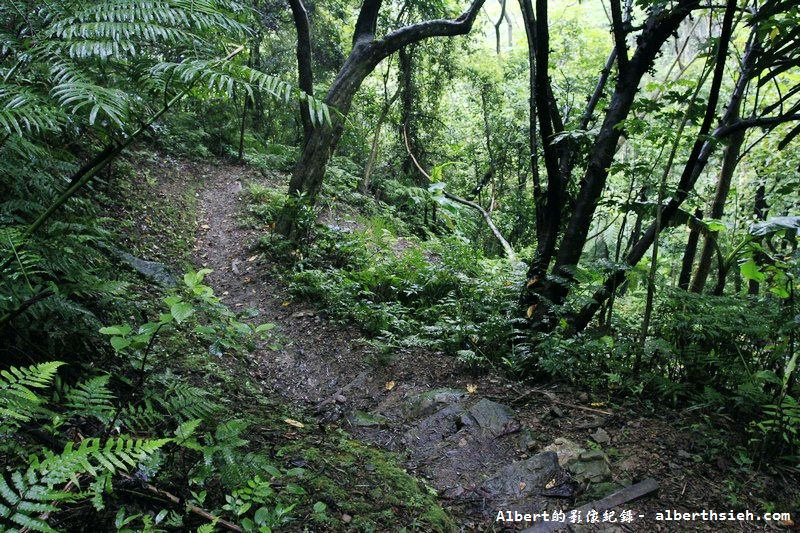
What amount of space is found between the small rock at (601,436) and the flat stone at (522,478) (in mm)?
371

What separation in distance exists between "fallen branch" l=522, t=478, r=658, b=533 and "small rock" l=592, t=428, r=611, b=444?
43 cm

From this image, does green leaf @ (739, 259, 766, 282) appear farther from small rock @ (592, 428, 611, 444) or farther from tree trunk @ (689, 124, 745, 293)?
tree trunk @ (689, 124, 745, 293)

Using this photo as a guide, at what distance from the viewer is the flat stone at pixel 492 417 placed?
11.3 ft

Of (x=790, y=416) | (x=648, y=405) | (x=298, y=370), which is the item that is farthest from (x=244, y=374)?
(x=790, y=416)

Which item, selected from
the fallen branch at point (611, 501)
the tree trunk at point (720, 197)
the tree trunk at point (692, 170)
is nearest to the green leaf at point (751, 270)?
the tree trunk at point (692, 170)

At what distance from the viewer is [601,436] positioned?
3.15 m

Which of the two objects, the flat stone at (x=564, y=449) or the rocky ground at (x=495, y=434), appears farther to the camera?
the flat stone at (x=564, y=449)

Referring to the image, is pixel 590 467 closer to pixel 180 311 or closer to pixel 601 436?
pixel 601 436

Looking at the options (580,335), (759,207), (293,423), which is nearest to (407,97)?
(759,207)

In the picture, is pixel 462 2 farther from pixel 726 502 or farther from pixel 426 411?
pixel 726 502

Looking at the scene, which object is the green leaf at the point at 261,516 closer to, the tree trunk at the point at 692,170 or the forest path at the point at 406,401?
the forest path at the point at 406,401

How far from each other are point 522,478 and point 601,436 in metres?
0.70

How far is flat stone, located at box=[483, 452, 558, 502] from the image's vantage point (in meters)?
2.81

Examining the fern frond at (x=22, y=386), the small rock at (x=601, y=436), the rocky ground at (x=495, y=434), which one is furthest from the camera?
the small rock at (x=601, y=436)
